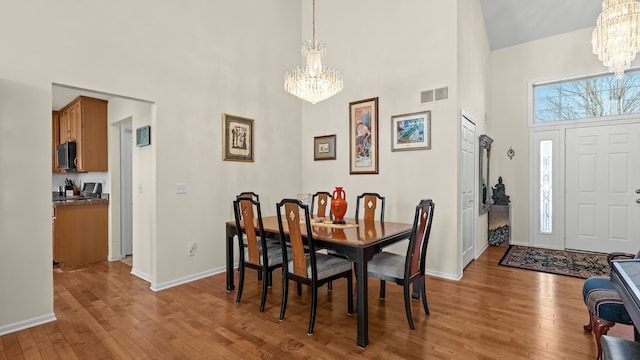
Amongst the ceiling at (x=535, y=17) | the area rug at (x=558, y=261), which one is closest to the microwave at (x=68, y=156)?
the area rug at (x=558, y=261)

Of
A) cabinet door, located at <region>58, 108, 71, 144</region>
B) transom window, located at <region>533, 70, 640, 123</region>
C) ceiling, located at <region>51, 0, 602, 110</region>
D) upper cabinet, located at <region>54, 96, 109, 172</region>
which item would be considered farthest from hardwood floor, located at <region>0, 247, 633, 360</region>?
ceiling, located at <region>51, 0, 602, 110</region>

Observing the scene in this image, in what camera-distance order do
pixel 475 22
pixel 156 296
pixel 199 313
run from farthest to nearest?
pixel 475 22
pixel 156 296
pixel 199 313

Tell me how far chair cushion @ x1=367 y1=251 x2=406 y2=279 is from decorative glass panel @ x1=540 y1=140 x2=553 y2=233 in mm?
3971

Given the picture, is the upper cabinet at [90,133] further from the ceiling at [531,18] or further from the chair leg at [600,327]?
the chair leg at [600,327]

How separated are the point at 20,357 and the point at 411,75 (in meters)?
4.48

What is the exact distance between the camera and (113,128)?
4680 mm

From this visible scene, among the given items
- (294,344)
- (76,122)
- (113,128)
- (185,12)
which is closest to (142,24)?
(185,12)

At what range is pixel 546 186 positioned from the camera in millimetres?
5320

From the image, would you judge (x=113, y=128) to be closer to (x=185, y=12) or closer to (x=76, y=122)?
(x=76, y=122)

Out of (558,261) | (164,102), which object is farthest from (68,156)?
(558,261)

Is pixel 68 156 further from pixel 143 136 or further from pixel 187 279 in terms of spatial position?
pixel 187 279

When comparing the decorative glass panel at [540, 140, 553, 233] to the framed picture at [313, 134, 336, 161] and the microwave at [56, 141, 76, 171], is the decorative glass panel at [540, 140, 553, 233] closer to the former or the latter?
the framed picture at [313, 134, 336, 161]

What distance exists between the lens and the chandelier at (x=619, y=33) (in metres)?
2.94

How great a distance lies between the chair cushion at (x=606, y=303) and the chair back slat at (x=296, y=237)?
6.46 feet
